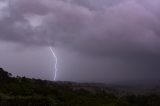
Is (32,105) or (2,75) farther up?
(2,75)

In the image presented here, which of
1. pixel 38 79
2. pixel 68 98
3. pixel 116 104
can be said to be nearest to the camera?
pixel 116 104

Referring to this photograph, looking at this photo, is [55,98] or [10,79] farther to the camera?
[10,79]

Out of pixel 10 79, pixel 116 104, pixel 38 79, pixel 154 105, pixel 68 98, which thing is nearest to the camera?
pixel 116 104

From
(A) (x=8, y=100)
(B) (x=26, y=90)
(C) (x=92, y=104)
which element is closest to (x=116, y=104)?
(C) (x=92, y=104)

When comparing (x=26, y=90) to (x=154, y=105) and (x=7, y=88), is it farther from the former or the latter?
(x=154, y=105)

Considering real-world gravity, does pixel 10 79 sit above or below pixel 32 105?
above

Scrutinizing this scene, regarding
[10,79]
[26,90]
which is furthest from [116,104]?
[10,79]

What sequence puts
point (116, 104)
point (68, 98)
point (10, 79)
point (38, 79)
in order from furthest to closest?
point (38, 79)
point (10, 79)
point (68, 98)
point (116, 104)

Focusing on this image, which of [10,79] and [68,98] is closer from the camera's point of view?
[68,98]

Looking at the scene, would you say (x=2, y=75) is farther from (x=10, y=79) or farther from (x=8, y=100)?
(x=8, y=100)
